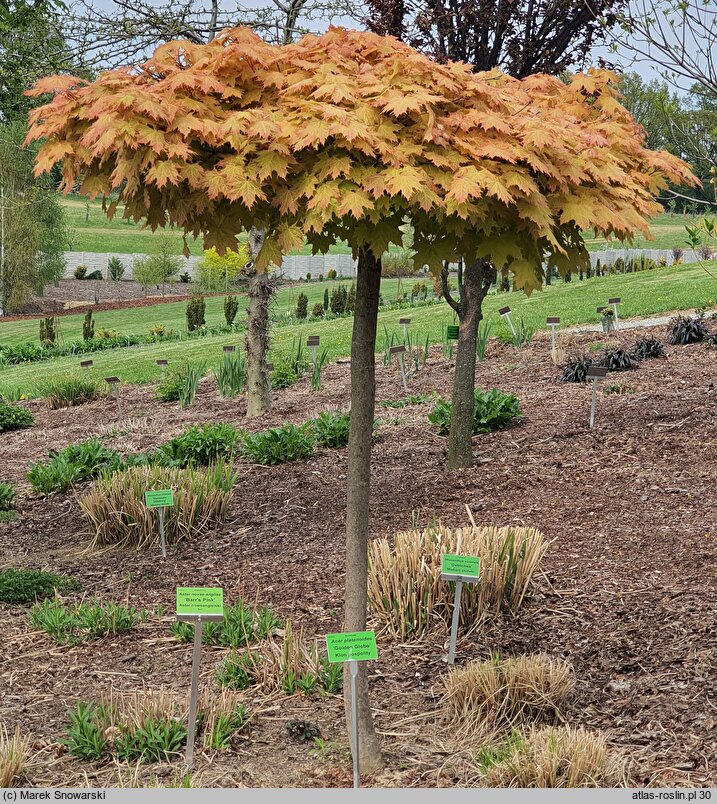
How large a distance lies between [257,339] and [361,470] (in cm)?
686

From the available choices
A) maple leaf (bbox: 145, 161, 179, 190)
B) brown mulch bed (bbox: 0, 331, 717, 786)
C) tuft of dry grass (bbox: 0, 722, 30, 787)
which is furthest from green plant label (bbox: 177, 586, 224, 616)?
maple leaf (bbox: 145, 161, 179, 190)

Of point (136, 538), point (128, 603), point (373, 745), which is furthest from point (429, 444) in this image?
point (373, 745)

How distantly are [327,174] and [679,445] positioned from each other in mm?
4991

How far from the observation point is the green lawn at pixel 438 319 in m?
15.8

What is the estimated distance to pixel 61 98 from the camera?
10.1 feet

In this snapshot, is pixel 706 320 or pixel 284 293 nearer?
pixel 706 320

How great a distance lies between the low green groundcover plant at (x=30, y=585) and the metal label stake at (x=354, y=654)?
8.32 ft

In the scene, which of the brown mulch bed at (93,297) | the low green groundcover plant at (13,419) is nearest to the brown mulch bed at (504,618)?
the low green groundcover plant at (13,419)

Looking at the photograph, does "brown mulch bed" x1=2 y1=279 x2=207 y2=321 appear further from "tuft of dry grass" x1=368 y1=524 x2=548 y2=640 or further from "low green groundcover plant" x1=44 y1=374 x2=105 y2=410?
"tuft of dry grass" x1=368 y1=524 x2=548 y2=640

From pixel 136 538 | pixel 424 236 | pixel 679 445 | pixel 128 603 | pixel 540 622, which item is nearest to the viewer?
pixel 424 236

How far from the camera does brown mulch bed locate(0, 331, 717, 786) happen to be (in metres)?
3.65

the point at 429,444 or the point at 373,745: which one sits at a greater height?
the point at 429,444

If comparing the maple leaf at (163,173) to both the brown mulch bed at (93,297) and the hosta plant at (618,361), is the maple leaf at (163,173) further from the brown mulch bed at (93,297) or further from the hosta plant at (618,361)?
the brown mulch bed at (93,297)

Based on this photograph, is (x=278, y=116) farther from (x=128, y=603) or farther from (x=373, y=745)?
(x=128, y=603)
